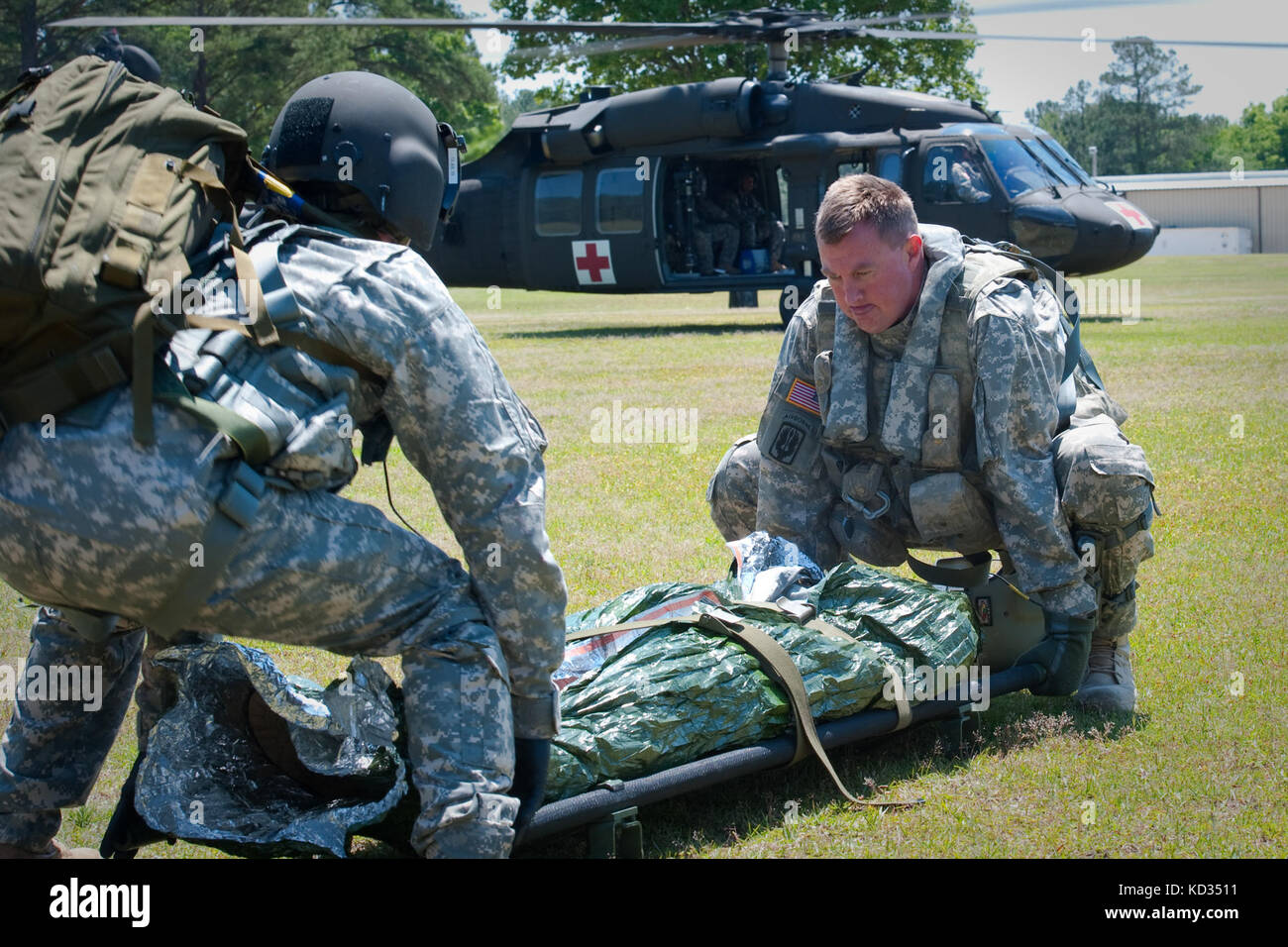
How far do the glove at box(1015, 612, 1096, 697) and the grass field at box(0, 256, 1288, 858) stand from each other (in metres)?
0.10

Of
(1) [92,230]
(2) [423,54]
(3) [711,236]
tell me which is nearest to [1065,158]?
(3) [711,236]

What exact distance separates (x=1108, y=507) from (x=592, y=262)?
13705mm

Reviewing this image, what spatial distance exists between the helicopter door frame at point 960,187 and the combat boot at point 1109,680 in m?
11.4

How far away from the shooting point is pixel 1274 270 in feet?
109

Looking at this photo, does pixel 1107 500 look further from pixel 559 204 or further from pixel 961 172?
pixel 559 204

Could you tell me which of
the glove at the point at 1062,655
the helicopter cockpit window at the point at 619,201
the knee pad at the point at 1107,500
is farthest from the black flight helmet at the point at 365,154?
the helicopter cockpit window at the point at 619,201

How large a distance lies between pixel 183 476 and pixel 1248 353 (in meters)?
13.1

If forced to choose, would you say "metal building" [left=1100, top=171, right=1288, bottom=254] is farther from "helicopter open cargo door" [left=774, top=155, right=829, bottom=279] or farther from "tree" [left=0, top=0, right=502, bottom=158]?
"helicopter open cargo door" [left=774, top=155, right=829, bottom=279]

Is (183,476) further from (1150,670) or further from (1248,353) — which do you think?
(1248,353)

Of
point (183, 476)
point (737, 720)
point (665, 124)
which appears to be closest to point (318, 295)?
point (183, 476)

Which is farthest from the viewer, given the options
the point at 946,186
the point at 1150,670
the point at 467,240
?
the point at 467,240

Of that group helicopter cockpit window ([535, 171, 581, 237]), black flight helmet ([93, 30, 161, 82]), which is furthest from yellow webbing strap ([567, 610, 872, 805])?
helicopter cockpit window ([535, 171, 581, 237])

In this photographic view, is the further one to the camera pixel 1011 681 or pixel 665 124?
pixel 665 124

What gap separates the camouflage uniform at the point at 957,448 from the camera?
4176 millimetres
